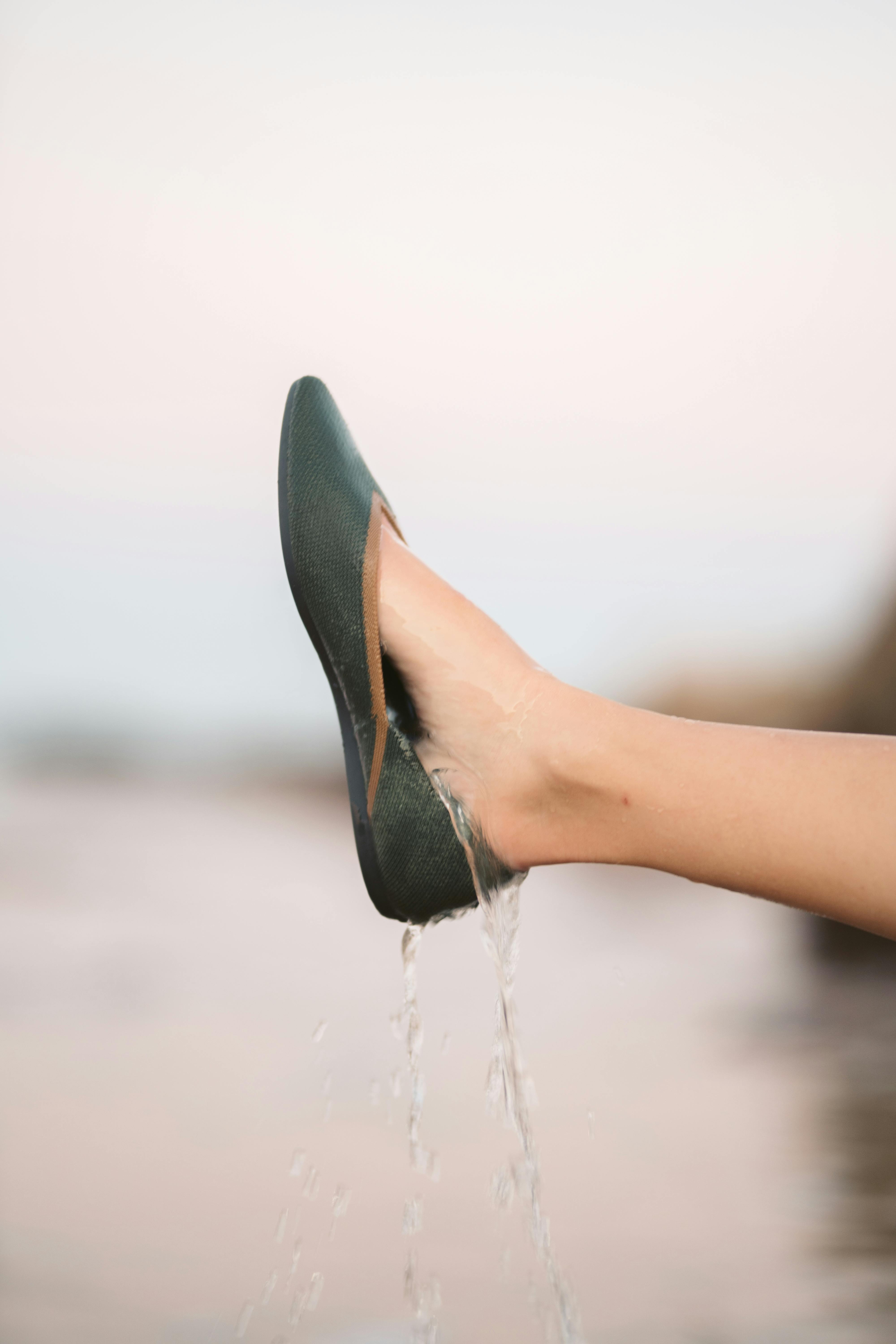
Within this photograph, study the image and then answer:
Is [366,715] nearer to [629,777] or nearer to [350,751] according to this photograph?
[350,751]

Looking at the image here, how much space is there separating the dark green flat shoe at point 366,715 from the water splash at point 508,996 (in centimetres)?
1

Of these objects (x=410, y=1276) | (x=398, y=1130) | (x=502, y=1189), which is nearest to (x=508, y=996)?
(x=410, y=1276)

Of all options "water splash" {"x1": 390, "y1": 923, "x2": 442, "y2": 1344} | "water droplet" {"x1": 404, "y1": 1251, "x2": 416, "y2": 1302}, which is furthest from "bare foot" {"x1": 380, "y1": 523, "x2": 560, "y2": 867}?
"water droplet" {"x1": 404, "y1": 1251, "x2": 416, "y2": 1302}

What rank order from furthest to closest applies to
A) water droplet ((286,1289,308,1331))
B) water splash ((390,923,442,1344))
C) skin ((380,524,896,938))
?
1. water droplet ((286,1289,308,1331))
2. water splash ((390,923,442,1344))
3. skin ((380,524,896,938))

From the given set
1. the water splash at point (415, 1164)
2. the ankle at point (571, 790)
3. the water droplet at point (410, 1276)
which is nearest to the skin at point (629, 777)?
the ankle at point (571, 790)

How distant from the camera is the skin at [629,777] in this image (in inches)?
30.5

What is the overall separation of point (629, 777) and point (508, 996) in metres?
0.36

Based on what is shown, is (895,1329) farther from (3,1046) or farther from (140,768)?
(140,768)

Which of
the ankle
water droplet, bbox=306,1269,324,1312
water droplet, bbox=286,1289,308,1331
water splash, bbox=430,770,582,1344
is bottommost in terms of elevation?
water droplet, bbox=306,1269,324,1312

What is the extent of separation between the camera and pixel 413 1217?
1547 millimetres

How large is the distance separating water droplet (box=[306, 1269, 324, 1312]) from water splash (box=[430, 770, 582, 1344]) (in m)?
0.30

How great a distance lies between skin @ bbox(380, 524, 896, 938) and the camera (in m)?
0.77

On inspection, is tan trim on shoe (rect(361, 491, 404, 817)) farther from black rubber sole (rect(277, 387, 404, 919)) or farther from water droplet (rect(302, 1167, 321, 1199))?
water droplet (rect(302, 1167, 321, 1199))

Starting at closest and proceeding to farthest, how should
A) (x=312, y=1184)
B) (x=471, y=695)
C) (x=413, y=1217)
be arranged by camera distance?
(x=471, y=695) < (x=413, y=1217) < (x=312, y=1184)
